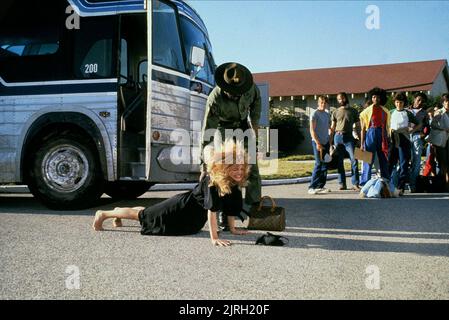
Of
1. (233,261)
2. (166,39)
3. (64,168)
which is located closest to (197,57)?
(166,39)

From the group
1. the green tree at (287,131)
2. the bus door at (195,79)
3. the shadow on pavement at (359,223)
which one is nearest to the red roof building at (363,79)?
the green tree at (287,131)

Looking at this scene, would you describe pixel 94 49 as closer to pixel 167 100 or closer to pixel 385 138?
pixel 167 100

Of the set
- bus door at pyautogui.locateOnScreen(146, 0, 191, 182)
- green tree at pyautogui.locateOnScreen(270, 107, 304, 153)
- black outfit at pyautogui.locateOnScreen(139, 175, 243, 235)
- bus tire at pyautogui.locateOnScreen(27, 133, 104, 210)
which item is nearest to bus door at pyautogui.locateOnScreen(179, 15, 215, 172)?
bus door at pyautogui.locateOnScreen(146, 0, 191, 182)

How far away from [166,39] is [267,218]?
320 cm

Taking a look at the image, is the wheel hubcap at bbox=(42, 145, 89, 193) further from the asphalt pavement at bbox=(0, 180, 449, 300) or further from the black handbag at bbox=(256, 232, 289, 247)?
the black handbag at bbox=(256, 232, 289, 247)

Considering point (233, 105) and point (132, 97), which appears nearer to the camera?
point (233, 105)

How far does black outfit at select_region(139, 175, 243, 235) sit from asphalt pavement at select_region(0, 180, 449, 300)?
5.7 inches

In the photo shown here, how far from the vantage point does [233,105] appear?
527 cm

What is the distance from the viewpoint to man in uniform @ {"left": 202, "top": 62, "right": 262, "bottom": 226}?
5.18 metres

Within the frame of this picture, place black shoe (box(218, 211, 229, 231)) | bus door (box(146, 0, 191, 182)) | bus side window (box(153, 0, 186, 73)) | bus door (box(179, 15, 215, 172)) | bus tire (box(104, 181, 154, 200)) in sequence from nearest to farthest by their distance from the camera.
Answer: black shoe (box(218, 211, 229, 231)), bus door (box(146, 0, 191, 182)), bus side window (box(153, 0, 186, 73)), bus door (box(179, 15, 215, 172)), bus tire (box(104, 181, 154, 200))

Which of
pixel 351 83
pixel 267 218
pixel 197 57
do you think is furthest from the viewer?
pixel 351 83

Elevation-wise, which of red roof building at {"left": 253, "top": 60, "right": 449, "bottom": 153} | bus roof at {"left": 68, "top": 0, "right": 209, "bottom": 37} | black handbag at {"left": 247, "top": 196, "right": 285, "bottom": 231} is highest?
red roof building at {"left": 253, "top": 60, "right": 449, "bottom": 153}

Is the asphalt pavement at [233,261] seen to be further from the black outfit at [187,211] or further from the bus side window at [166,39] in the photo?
the bus side window at [166,39]

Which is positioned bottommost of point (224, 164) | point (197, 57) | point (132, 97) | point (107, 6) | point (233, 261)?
point (233, 261)
